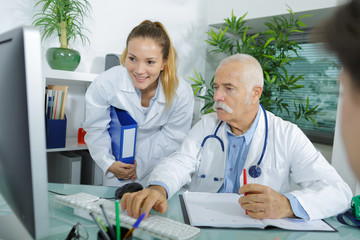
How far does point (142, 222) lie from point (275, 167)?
81 cm

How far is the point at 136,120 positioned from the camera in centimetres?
197

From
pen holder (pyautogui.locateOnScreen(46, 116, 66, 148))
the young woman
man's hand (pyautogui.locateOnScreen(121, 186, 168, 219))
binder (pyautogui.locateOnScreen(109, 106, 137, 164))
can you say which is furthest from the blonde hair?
man's hand (pyautogui.locateOnScreen(121, 186, 168, 219))

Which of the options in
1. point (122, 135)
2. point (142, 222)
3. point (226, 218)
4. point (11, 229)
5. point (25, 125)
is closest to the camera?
point (25, 125)

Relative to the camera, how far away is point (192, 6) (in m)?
3.58

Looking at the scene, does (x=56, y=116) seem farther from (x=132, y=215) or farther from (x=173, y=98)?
(x=132, y=215)

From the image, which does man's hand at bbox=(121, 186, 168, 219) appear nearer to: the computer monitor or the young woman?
the computer monitor

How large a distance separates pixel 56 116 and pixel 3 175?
1697mm

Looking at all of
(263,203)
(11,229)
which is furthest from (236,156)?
(11,229)

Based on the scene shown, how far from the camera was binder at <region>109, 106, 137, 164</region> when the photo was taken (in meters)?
1.78

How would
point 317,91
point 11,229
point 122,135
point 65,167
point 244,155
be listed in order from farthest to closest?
point 317,91 → point 65,167 → point 122,135 → point 244,155 → point 11,229

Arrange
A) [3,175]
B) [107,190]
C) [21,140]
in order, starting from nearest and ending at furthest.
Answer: [21,140], [3,175], [107,190]

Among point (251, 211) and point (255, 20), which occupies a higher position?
point (255, 20)

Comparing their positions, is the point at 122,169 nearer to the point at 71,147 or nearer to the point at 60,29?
the point at 71,147

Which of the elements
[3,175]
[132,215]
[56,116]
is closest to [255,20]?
[56,116]
